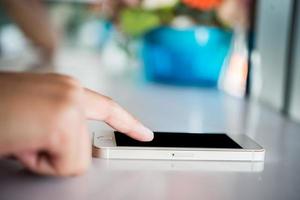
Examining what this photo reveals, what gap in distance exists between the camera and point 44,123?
0.38 meters

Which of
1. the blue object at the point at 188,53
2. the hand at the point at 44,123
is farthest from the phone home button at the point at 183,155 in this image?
the blue object at the point at 188,53

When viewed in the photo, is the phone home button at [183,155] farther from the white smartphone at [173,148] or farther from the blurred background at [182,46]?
the blurred background at [182,46]

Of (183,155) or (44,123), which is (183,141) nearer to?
(183,155)

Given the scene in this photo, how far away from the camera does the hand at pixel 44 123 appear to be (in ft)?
1.20

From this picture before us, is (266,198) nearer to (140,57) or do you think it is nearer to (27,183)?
(27,183)

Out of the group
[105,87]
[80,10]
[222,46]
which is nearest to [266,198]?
[105,87]

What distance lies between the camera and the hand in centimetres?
37

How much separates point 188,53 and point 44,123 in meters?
0.92

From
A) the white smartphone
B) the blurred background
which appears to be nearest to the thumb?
the white smartphone

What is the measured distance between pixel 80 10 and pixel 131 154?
1.41 m

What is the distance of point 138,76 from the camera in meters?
1.42

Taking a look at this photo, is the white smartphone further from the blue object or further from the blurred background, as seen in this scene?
the blue object

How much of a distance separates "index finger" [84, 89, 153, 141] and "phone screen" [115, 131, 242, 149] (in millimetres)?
22

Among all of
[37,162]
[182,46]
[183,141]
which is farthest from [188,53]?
[37,162]
